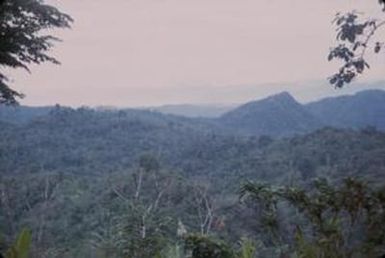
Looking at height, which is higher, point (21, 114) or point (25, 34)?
point (25, 34)

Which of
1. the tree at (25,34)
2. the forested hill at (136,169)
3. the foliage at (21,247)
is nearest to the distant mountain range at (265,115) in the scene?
the forested hill at (136,169)

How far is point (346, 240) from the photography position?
216cm

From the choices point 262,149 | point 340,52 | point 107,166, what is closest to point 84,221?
point 107,166

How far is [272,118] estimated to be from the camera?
54.2m

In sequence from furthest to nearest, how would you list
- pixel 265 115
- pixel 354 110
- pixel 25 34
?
pixel 265 115 < pixel 354 110 < pixel 25 34

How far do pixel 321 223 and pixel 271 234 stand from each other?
10.8 inches

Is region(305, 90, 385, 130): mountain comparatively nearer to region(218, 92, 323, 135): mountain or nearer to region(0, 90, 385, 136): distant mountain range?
region(0, 90, 385, 136): distant mountain range

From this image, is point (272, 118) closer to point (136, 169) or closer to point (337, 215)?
point (136, 169)

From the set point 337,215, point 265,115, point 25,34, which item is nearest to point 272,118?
point 265,115

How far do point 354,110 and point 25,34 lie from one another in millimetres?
38226

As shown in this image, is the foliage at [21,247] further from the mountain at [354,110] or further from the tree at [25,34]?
the mountain at [354,110]

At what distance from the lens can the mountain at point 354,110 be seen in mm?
32938

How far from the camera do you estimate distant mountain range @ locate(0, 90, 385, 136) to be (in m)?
44.5

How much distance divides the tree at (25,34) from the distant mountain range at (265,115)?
34886 mm
